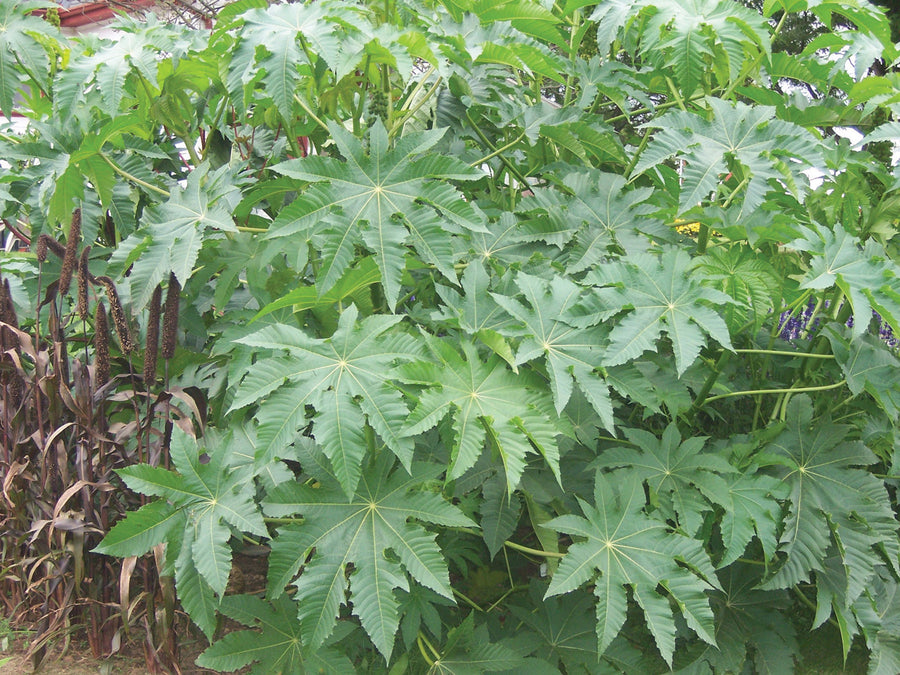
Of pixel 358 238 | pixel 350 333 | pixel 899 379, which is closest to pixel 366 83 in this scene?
pixel 358 238

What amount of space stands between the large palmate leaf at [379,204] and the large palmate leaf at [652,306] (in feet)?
1.13

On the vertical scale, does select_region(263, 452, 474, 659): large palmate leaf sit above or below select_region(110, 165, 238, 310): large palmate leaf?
below

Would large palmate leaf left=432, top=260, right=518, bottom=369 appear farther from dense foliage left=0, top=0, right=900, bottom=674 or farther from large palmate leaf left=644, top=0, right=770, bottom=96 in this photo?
large palmate leaf left=644, top=0, right=770, bottom=96

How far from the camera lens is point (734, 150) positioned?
201cm

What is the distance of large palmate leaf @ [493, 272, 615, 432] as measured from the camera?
1716 mm

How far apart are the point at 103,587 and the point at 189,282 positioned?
880 millimetres

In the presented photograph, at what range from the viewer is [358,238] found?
1802 millimetres

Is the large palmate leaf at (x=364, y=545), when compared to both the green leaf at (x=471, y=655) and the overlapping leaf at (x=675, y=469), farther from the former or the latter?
the overlapping leaf at (x=675, y=469)

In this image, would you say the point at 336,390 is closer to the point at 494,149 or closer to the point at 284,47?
the point at 284,47

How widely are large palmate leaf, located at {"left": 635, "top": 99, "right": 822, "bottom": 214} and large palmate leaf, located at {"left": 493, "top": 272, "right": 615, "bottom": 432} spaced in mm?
385

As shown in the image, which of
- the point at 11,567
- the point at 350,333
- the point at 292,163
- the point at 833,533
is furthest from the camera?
the point at 11,567

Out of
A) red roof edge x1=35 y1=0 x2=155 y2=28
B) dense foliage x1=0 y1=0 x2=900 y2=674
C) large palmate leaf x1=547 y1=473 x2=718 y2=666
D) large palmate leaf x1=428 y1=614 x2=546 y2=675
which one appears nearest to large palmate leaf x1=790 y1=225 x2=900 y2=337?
dense foliage x1=0 y1=0 x2=900 y2=674

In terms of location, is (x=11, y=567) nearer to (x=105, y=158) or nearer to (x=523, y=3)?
(x=105, y=158)

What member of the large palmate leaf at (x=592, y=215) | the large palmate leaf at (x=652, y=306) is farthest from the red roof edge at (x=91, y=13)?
the large palmate leaf at (x=652, y=306)
